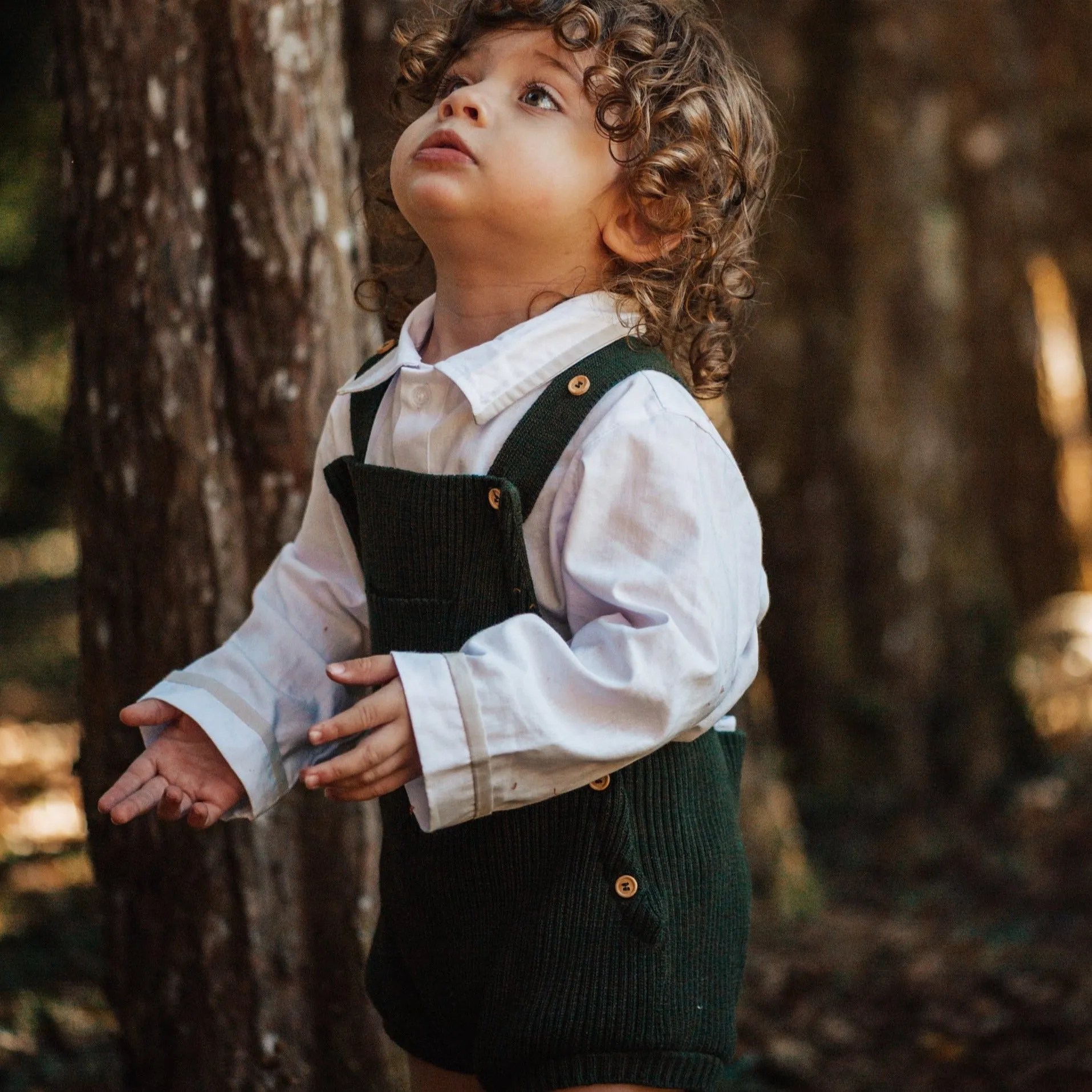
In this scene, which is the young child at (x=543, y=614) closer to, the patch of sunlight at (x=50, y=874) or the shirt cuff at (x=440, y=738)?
the shirt cuff at (x=440, y=738)

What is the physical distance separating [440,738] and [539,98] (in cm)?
94

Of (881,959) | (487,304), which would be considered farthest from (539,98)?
(881,959)

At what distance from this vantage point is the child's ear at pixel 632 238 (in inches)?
79.9

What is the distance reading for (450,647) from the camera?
1915 millimetres

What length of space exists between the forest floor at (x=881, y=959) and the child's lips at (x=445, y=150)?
2221 millimetres

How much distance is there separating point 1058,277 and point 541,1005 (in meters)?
6.53

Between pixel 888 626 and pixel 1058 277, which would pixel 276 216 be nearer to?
pixel 888 626

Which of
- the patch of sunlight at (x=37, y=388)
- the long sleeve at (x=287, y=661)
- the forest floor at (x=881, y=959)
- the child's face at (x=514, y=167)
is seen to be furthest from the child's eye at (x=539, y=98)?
the patch of sunlight at (x=37, y=388)

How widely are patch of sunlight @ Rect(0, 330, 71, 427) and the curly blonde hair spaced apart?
5.73m

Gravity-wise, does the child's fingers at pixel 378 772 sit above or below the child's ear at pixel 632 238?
below

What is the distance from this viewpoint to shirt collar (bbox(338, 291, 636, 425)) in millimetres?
1896

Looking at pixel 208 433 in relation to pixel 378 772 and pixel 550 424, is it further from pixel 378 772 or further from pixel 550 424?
pixel 378 772

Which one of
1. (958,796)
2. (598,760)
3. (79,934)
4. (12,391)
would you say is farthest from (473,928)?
(12,391)

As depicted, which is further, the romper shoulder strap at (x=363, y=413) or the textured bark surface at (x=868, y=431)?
the textured bark surface at (x=868, y=431)
